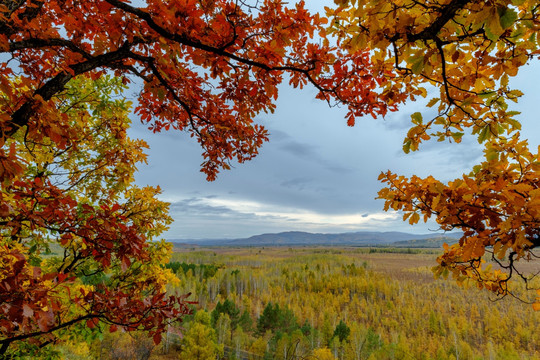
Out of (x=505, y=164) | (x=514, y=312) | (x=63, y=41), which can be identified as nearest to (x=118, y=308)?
(x=63, y=41)

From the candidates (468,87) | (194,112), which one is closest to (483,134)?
(468,87)

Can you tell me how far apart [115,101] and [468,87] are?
193 inches

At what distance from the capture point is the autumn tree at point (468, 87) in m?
1.06

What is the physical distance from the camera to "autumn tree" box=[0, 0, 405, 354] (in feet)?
5.32

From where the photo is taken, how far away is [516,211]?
131 cm

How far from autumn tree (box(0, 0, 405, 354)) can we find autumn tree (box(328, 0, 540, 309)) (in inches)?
20.7

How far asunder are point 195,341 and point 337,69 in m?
12.9

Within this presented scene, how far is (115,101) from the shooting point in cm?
425

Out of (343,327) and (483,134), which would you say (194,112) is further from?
(343,327)

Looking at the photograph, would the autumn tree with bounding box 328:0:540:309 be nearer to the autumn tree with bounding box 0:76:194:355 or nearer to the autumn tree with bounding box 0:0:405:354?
the autumn tree with bounding box 0:0:405:354

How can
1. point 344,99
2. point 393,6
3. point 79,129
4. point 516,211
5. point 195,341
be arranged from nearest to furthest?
point 393,6 < point 516,211 < point 344,99 < point 79,129 < point 195,341

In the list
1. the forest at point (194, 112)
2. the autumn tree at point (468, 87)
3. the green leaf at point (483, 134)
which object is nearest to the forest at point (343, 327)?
the forest at point (194, 112)

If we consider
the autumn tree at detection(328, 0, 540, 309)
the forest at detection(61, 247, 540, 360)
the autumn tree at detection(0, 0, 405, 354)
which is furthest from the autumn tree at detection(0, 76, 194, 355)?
the autumn tree at detection(328, 0, 540, 309)

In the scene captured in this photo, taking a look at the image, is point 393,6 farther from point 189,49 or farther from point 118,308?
point 118,308
